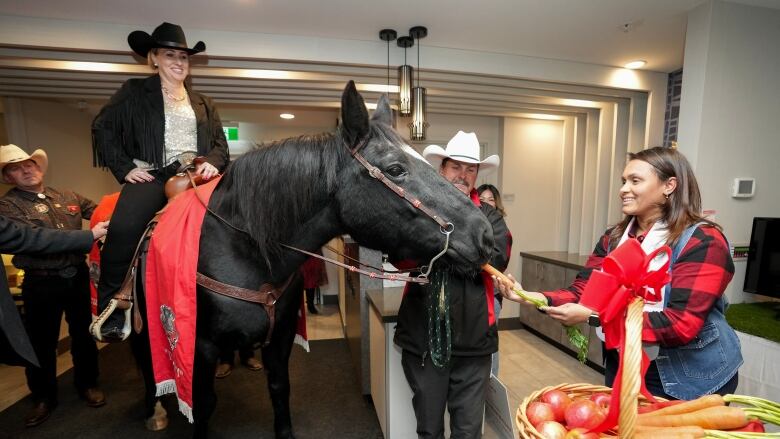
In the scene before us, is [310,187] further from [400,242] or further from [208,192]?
[208,192]

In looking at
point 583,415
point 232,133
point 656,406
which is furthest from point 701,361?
point 232,133

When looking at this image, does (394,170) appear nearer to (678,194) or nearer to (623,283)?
(623,283)

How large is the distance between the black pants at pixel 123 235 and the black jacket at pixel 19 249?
Answer: 0.11 meters

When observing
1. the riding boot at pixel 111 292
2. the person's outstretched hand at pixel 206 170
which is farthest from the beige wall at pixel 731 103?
the riding boot at pixel 111 292

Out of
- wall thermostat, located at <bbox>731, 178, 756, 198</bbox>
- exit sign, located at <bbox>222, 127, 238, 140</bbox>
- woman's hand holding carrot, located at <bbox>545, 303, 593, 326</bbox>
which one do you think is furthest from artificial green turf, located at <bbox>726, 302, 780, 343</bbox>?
exit sign, located at <bbox>222, 127, 238, 140</bbox>

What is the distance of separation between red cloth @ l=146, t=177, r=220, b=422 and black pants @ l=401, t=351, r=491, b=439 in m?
0.97

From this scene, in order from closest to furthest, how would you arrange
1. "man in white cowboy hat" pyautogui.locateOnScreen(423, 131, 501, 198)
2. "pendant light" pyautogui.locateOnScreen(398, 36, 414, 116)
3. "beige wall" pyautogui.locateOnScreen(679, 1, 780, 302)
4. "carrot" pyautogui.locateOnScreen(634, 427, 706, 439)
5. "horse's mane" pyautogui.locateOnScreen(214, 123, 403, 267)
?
"carrot" pyautogui.locateOnScreen(634, 427, 706, 439) < "horse's mane" pyautogui.locateOnScreen(214, 123, 403, 267) < "man in white cowboy hat" pyautogui.locateOnScreen(423, 131, 501, 198) < "beige wall" pyautogui.locateOnScreen(679, 1, 780, 302) < "pendant light" pyautogui.locateOnScreen(398, 36, 414, 116)

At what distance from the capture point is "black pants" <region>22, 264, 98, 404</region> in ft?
8.03

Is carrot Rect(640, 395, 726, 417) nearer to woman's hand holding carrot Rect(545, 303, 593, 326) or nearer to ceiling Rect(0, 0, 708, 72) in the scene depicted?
woman's hand holding carrot Rect(545, 303, 593, 326)

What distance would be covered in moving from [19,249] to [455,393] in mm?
2014

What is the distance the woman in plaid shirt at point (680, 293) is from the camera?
1.02 m

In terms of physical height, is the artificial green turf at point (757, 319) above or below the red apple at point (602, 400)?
below

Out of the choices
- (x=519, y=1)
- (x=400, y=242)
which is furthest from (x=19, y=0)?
(x=519, y=1)

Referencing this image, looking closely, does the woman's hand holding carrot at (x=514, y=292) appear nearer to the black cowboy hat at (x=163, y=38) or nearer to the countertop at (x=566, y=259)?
the black cowboy hat at (x=163, y=38)
